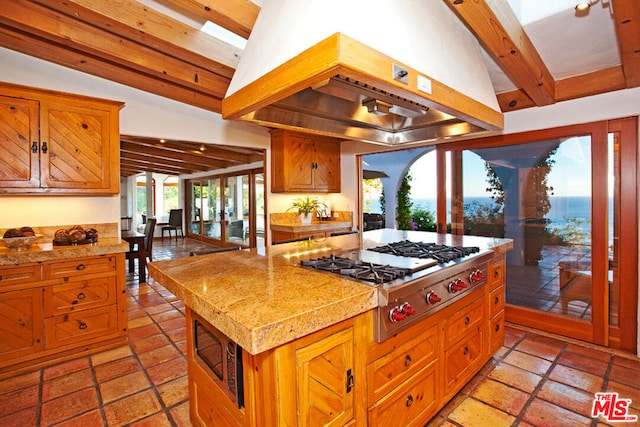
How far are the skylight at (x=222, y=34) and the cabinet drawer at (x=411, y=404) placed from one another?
111 inches

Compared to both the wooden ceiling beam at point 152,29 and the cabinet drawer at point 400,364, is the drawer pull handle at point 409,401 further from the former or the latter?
the wooden ceiling beam at point 152,29

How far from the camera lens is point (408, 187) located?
6.05 meters

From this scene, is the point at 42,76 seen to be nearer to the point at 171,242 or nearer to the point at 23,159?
the point at 23,159

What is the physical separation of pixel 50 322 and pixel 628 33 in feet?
14.7

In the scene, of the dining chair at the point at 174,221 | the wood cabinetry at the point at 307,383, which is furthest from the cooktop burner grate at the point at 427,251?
the dining chair at the point at 174,221

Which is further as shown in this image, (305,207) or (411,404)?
(305,207)

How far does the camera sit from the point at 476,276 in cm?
203

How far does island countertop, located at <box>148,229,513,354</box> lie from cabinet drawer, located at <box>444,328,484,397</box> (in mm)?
964

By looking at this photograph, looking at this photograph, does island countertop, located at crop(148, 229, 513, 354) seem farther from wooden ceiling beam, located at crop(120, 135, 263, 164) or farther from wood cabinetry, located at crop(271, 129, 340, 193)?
wooden ceiling beam, located at crop(120, 135, 263, 164)

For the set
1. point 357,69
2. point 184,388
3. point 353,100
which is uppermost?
point 353,100

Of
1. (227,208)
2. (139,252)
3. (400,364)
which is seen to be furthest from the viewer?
(227,208)

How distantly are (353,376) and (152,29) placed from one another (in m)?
2.66

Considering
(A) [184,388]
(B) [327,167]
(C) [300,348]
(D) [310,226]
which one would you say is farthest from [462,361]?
(B) [327,167]

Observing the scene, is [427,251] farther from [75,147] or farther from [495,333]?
[75,147]
